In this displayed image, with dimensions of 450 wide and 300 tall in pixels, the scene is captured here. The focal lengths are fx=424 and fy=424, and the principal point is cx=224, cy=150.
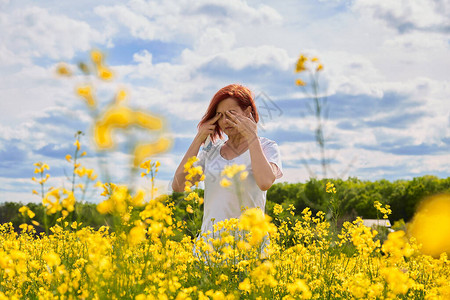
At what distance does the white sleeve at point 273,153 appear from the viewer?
3.46 metres

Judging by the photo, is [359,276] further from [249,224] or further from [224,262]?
[249,224]

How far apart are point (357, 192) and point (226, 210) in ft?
34.2

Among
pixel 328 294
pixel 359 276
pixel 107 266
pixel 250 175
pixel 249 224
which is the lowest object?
pixel 328 294

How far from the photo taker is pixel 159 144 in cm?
186

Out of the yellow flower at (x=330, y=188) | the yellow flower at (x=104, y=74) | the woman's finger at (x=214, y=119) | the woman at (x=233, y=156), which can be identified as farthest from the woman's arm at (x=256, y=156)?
the yellow flower at (x=104, y=74)

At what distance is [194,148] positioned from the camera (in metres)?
3.66

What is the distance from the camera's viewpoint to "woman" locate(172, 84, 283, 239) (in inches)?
129

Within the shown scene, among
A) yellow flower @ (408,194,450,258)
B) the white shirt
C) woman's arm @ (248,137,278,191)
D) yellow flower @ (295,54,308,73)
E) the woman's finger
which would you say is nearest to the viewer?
yellow flower @ (295,54,308,73)

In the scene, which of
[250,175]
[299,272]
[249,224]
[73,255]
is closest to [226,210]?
[250,175]

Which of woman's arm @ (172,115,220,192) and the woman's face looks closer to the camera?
the woman's face

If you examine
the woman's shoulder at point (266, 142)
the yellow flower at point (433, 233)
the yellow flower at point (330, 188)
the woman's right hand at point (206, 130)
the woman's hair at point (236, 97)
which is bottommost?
the yellow flower at point (433, 233)

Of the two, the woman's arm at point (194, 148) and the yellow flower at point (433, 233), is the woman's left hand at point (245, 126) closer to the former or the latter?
the woman's arm at point (194, 148)

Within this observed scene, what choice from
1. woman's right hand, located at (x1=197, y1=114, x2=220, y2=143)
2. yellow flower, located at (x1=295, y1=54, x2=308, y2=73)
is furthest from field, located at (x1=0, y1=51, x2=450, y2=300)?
yellow flower, located at (x1=295, y1=54, x2=308, y2=73)

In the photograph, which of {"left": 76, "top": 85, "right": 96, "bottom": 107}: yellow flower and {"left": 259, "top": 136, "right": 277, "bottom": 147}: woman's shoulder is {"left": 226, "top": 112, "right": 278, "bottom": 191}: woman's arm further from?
{"left": 76, "top": 85, "right": 96, "bottom": 107}: yellow flower
